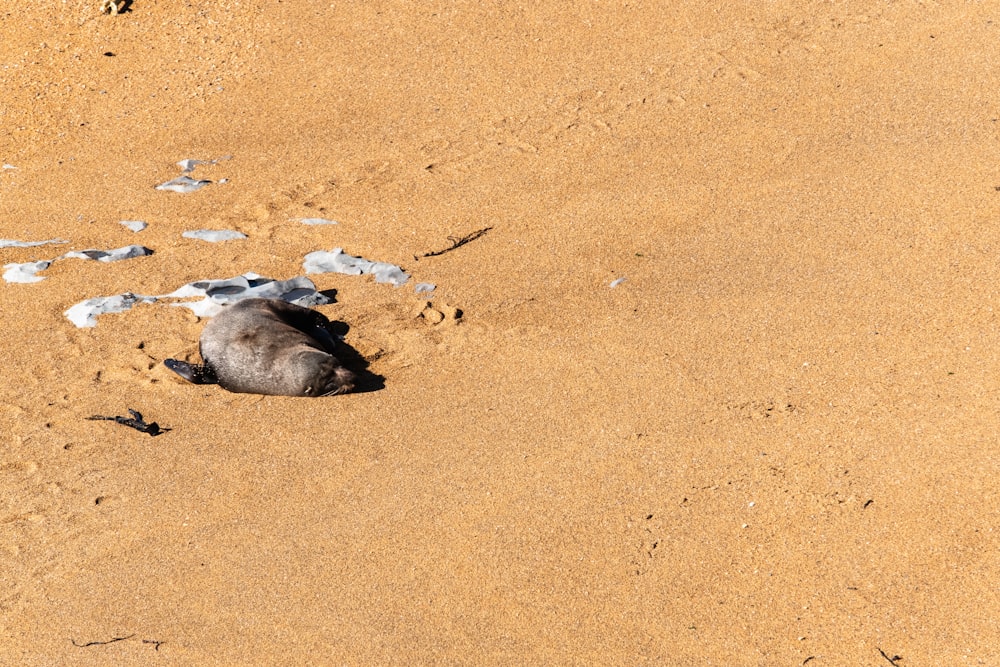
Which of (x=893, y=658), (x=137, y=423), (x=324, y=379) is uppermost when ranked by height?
(x=893, y=658)

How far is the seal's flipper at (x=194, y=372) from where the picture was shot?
6918mm

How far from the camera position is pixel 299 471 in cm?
603

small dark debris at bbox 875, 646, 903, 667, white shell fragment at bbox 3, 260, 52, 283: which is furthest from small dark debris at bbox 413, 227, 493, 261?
small dark debris at bbox 875, 646, 903, 667

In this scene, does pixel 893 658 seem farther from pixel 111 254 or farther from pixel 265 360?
pixel 111 254

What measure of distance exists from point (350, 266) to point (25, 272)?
2.66 metres

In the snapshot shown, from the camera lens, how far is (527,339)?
7172mm

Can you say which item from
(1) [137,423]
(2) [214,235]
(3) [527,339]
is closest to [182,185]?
(2) [214,235]

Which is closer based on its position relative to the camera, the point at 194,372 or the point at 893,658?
the point at 893,658

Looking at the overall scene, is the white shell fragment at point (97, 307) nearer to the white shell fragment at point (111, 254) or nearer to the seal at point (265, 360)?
the white shell fragment at point (111, 254)

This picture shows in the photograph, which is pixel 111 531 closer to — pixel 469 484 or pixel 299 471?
pixel 299 471

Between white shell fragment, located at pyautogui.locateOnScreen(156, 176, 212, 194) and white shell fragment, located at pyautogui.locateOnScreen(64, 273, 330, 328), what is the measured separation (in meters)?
1.94

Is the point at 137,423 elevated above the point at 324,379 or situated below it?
below

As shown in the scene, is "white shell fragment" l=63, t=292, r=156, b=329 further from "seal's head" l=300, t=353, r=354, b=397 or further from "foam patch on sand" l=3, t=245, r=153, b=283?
"seal's head" l=300, t=353, r=354, b=397

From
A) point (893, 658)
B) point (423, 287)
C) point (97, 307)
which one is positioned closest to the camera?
point (893, 658)
